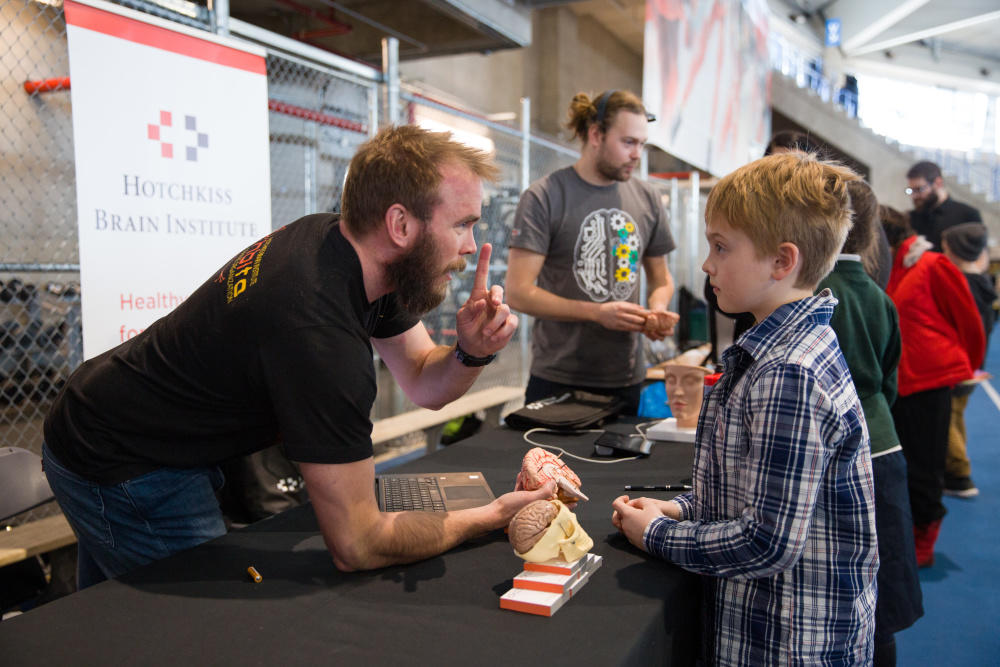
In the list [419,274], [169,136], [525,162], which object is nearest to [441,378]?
[419,274]

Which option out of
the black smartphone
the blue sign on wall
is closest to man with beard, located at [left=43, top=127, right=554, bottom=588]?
the black smartphone

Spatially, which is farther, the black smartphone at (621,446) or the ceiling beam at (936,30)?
the ceiling beam at (936,30)

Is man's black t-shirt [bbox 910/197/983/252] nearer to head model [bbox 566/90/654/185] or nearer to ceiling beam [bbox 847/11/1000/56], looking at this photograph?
head model [bbox 566/90/654/185]

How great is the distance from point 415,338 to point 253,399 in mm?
579

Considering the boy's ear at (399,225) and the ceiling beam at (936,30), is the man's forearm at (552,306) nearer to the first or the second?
the boy's ear at (399,225)

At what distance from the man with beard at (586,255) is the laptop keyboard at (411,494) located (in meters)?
1.06

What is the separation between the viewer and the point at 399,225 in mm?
1302

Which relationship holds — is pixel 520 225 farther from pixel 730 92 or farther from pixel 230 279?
pixel 730 92

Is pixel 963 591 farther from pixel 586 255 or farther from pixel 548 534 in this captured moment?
pixel 548 534

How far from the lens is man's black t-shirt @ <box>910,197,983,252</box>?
17.4 ft

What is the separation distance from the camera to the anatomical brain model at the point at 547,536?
110 centimetres

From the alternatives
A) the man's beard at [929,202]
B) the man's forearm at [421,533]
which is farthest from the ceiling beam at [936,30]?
the man's forearm at [421,533]

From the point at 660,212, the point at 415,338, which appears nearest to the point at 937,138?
the point at 660,212

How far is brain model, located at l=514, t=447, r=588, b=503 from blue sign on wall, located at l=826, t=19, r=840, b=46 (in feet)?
79.0
